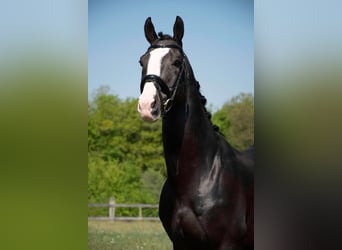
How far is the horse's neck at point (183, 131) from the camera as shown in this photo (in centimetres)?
315

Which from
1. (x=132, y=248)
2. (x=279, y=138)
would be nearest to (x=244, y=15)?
(x=279, y=138)

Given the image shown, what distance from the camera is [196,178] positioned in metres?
3.17

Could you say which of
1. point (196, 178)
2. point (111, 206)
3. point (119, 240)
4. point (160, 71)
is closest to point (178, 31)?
point (160, 71)

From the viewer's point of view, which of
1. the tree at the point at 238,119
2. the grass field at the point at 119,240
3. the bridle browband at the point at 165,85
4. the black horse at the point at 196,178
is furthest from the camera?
the grass field at the point at 119,240

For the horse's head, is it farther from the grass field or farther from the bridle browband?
the grass field

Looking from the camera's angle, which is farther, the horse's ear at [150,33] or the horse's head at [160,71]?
the horse's ear at [150,33]

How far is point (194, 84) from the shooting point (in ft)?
10.5

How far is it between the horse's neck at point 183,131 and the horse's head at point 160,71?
220mm

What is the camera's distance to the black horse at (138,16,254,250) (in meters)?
3.09

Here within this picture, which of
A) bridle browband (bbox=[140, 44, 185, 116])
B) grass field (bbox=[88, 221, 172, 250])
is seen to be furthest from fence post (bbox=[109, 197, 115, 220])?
bridle browband (bbox=[140, 44, 185, 116])

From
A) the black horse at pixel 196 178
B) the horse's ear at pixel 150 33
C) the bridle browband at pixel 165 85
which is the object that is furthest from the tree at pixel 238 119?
the horse's ear at pixel 150 33

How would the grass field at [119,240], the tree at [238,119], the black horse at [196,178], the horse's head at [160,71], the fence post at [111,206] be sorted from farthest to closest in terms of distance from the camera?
the fence post at [111,206]
the grass field at [119,240]
the black horse at [196,178]
the tree at [238,119]
the horse's head at [160,71]

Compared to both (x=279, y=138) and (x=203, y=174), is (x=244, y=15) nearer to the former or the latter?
(x=279, y=138)

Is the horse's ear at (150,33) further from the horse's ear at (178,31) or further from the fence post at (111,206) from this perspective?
the fence post at (111,206)
